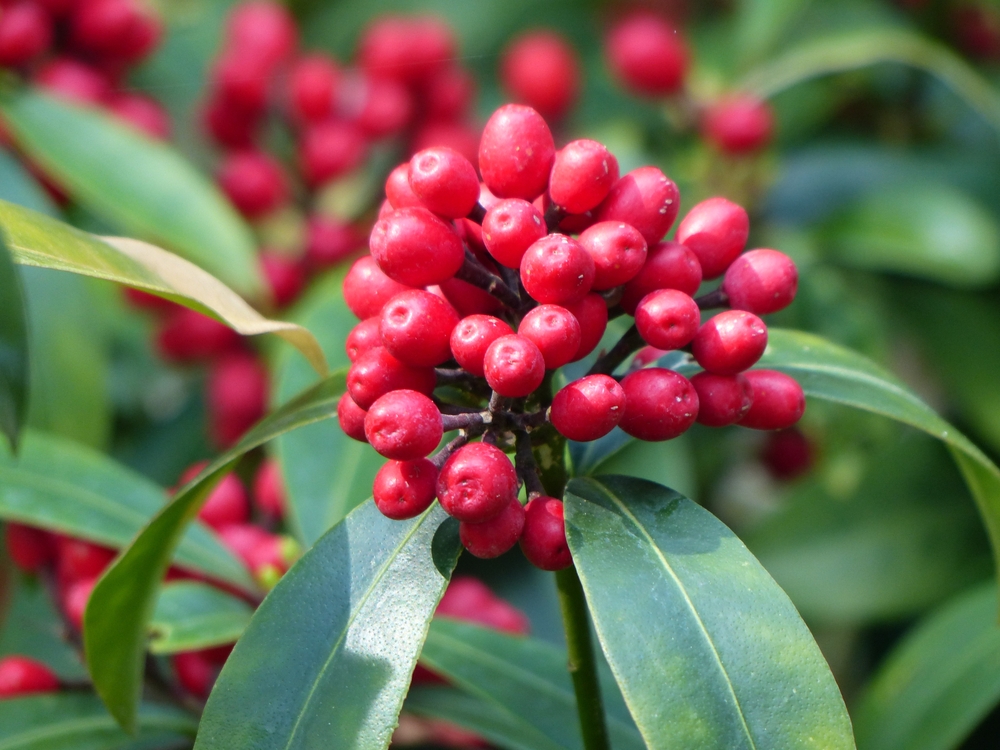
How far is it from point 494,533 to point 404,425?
0.10 meters

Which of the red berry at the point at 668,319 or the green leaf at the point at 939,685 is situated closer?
the red berry at the point at 668,319

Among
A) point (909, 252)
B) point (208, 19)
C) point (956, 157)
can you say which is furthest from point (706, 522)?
point (208, 19)

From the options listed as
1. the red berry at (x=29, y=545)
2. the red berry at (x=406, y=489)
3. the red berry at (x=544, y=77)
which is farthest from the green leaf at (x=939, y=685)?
the red berry at (x=544, y=77)

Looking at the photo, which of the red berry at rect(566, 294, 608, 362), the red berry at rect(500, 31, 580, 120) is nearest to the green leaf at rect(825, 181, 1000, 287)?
the red berry at rect(500, 31, 580, 120)

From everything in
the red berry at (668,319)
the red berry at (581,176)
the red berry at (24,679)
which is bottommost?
the red berry at (24,679)

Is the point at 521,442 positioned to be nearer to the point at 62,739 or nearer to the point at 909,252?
the point at 62,739

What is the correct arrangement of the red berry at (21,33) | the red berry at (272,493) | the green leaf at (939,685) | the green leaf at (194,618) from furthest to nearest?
1. the red berry at (21,33)
2. the red berry at (272,493)
3. the green leaf at (939,685)
4. the green leaf at (194,618)

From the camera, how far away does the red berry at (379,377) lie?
679mm

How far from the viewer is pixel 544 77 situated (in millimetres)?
1978

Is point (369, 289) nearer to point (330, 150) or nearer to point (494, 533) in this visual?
point (494, 533)

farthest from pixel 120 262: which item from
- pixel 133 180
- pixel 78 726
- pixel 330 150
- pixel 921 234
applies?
pixel 921 234

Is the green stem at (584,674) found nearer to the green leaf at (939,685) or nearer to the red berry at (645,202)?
the red berry at (645,202)

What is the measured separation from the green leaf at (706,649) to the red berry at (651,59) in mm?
1415

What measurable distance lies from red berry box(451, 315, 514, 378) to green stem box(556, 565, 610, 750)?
21cm
